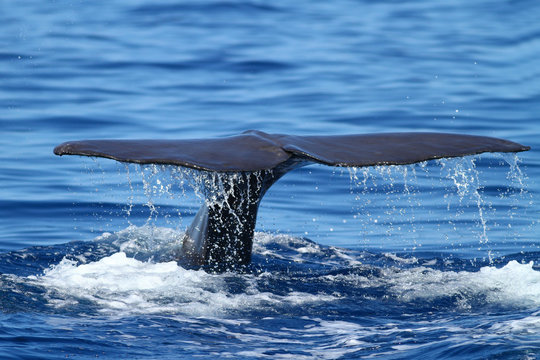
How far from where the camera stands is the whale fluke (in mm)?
5051

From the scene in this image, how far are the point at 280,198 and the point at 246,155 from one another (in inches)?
226

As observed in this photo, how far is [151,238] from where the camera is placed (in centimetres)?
835

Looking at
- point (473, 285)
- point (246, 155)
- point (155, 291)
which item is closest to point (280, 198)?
point (473, 285)

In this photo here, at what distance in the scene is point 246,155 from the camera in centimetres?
522

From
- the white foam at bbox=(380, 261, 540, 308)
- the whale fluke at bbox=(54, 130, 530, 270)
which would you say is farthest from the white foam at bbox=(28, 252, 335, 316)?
the white foam at bbox=(380, 261, 540, 308)

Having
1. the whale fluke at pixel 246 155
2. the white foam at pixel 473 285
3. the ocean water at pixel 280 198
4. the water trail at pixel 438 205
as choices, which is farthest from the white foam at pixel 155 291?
the water trail at pixel 438 205

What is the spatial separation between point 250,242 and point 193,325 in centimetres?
121

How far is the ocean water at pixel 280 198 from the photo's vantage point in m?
5.26

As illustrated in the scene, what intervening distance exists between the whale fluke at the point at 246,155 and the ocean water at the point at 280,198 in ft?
0.67

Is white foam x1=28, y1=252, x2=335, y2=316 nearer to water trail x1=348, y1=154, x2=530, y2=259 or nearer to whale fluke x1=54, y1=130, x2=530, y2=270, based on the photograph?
whale fluke x1=54, y1=130, x2=530, y2=270

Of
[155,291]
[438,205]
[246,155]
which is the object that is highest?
[246,155]

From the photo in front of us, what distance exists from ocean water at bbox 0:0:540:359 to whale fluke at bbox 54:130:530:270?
20cm

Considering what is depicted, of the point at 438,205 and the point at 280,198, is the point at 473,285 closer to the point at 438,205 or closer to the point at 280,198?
the point at 438,205

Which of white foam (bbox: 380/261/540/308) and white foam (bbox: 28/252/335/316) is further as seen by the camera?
white foam (bbox: 380/261/540/308)
